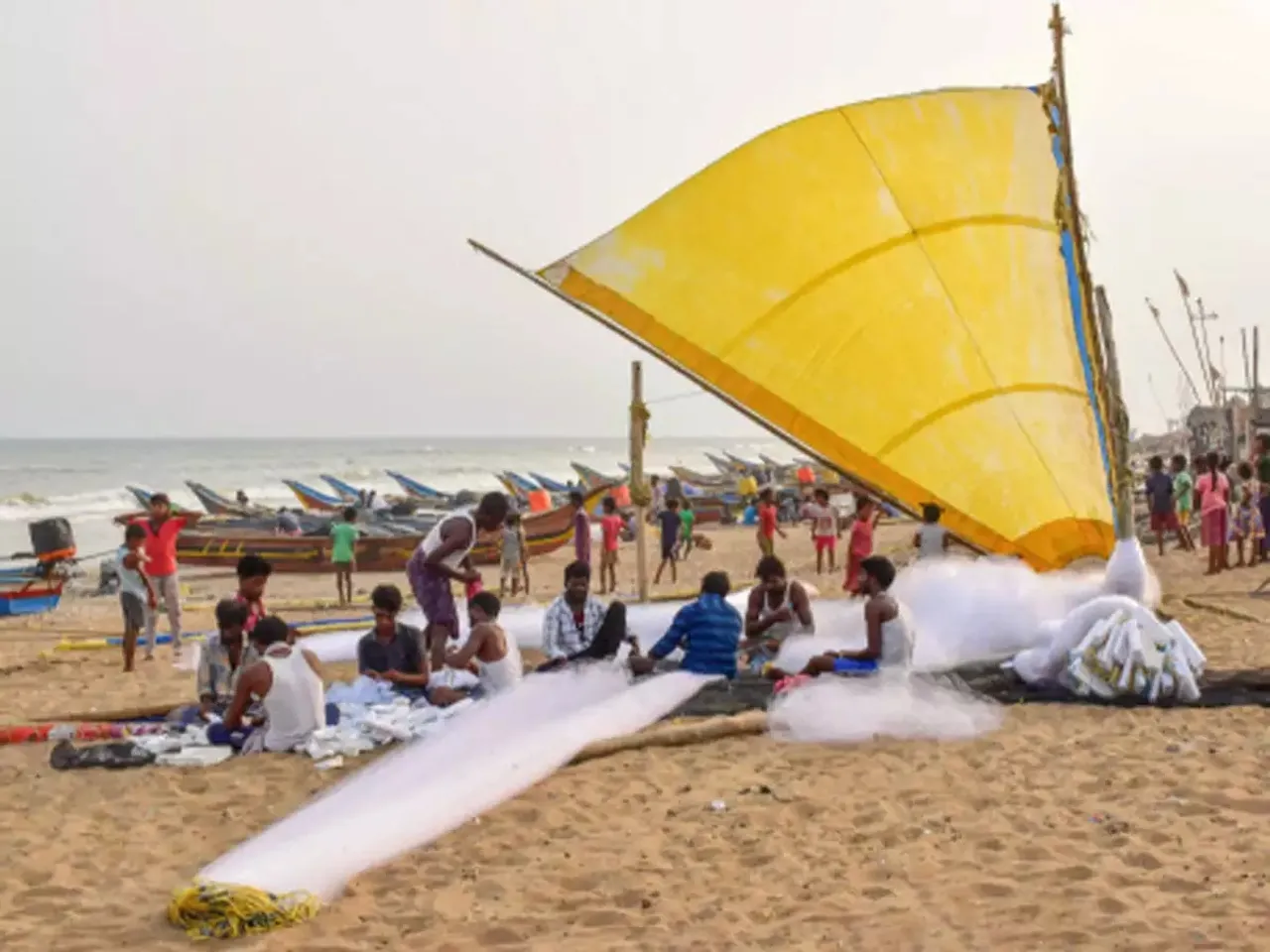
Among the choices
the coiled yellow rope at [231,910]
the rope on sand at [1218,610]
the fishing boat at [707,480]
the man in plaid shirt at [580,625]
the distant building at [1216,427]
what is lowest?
the coiled yellow rope at [231,910]

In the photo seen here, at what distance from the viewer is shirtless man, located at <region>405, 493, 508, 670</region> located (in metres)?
7.51

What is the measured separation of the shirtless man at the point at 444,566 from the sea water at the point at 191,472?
26.7 metres

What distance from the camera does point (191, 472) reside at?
74875 millimetres

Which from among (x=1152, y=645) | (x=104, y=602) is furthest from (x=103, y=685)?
(x=104, y=602)

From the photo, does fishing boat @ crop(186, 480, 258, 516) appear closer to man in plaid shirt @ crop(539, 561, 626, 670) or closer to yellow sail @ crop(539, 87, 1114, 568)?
yellow sail @ crop(539, 87, 1114, 568)

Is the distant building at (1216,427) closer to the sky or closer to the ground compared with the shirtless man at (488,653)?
closer to the sky

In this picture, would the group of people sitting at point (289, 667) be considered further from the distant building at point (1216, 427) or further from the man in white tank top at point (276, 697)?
the distant building at point (1216, 427)

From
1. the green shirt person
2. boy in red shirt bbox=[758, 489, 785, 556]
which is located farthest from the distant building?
the green shirt person

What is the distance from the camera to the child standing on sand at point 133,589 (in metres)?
9.46

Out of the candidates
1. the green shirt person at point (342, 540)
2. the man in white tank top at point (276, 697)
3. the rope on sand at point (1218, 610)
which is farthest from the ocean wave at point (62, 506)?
the rope on sand at point (1218, 610)

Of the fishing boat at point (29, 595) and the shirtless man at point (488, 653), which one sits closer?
the shirtless man at point (488, 653)

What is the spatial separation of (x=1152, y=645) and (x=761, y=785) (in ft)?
9.65

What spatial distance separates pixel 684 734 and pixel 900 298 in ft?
17.2

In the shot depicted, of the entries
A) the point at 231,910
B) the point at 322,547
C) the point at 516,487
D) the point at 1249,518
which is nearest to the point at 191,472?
the point at 516,487
